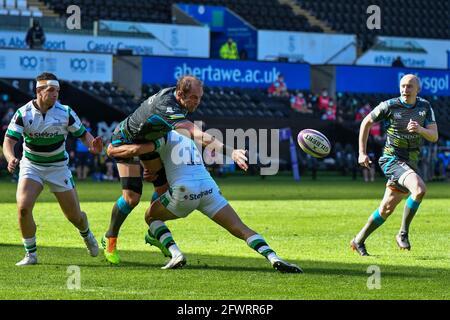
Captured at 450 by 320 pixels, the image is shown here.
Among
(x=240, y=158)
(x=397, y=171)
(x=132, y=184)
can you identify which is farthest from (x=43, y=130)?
(x=397, y=171)

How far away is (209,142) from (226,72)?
105 feet

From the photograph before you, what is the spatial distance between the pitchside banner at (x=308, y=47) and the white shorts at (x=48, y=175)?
113ft

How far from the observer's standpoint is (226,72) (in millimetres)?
43438

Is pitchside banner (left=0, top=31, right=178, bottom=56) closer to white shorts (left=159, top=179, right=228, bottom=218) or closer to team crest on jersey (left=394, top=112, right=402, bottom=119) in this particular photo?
team crest on jersey (left=394, top=112, right=402, bottom=119)

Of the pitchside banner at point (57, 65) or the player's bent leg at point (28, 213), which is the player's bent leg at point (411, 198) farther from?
the pitchside banner at point (57, 65)

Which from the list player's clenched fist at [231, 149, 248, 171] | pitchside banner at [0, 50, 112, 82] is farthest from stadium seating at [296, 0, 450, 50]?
player's clenched fist at [231, 149, 248, 171]

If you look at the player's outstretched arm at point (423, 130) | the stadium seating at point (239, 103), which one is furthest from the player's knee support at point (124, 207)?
the stadium seating at point (239, 103)

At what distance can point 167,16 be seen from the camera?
4800cm

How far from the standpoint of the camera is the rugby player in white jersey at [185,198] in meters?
12.0

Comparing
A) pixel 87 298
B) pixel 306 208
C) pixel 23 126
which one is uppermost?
pixel 23 126

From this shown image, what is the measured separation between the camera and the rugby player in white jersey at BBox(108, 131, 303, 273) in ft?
39.4
